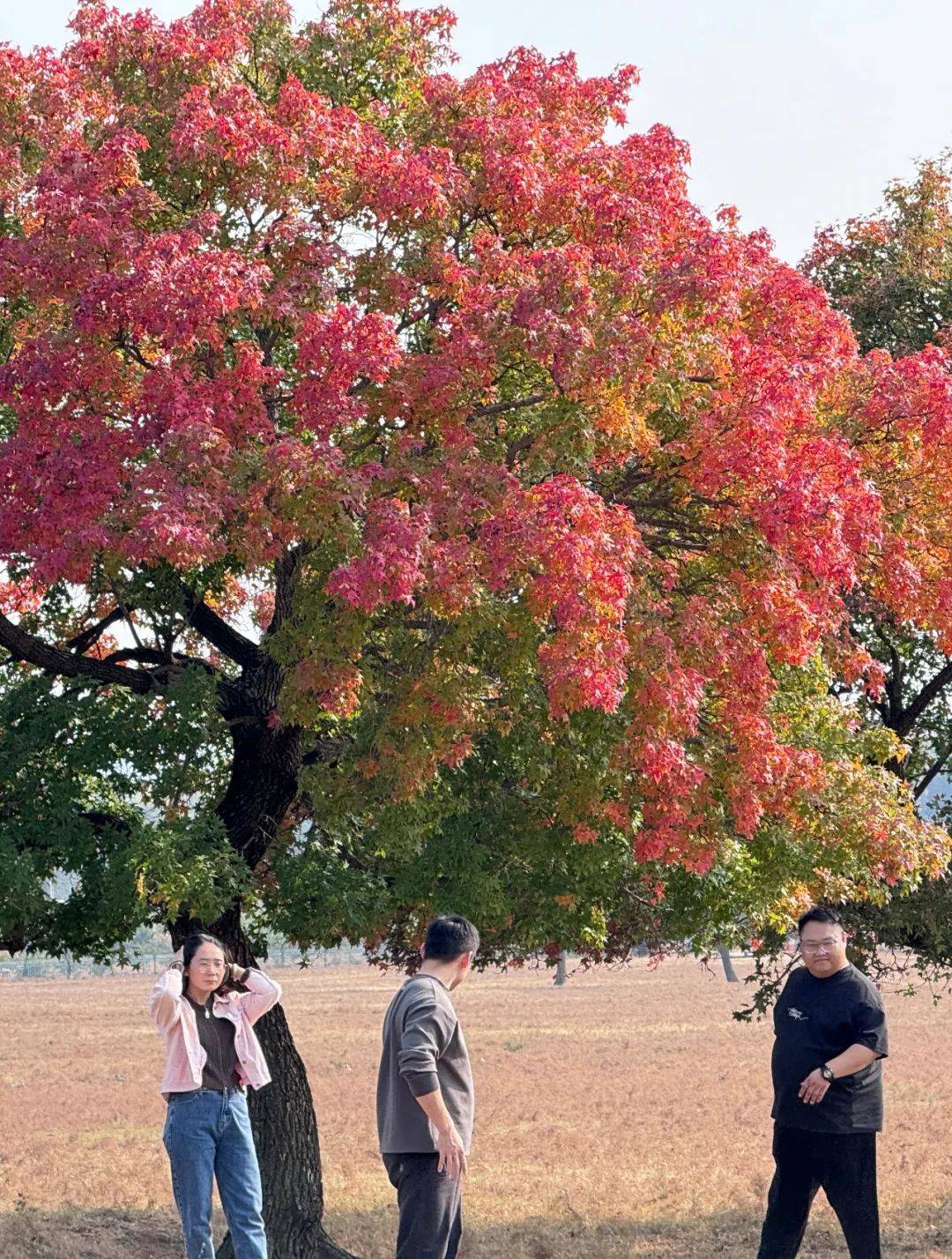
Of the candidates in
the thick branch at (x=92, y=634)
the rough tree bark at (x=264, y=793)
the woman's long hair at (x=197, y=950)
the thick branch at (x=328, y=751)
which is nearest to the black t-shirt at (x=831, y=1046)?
the woman's long hair at (x=197, y=950)

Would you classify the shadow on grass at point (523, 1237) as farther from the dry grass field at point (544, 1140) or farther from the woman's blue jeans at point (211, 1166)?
the woman's blue jeans at point (211, 1166)

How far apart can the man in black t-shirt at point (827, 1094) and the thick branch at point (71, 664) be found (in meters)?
6.74

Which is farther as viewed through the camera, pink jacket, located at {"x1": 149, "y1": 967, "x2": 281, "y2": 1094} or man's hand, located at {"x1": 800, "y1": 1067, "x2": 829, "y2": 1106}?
pink jacket, located at {"x1": 149, "y1": 967, "x2": 281, "y2": 1094}

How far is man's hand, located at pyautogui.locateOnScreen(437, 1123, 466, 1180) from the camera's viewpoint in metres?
6.34

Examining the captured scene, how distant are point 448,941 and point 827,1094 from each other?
7.72 feet

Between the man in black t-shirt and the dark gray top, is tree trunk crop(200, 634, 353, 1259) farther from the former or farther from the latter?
the man in black t-shirt

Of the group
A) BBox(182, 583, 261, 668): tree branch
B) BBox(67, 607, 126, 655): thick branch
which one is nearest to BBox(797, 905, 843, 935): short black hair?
BBox(182, 583, 261, 668): tree branch

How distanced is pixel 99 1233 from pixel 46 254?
11673 mm

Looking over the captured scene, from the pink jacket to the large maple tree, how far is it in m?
2.85

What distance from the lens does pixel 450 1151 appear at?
638cm

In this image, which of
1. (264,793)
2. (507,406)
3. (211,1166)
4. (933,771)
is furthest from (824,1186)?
(933,771)

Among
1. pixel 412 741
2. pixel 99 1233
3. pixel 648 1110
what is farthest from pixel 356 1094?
pixel 412 741

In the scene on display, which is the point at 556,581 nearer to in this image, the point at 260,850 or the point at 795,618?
the point at 795,618

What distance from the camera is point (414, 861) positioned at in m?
12.8
